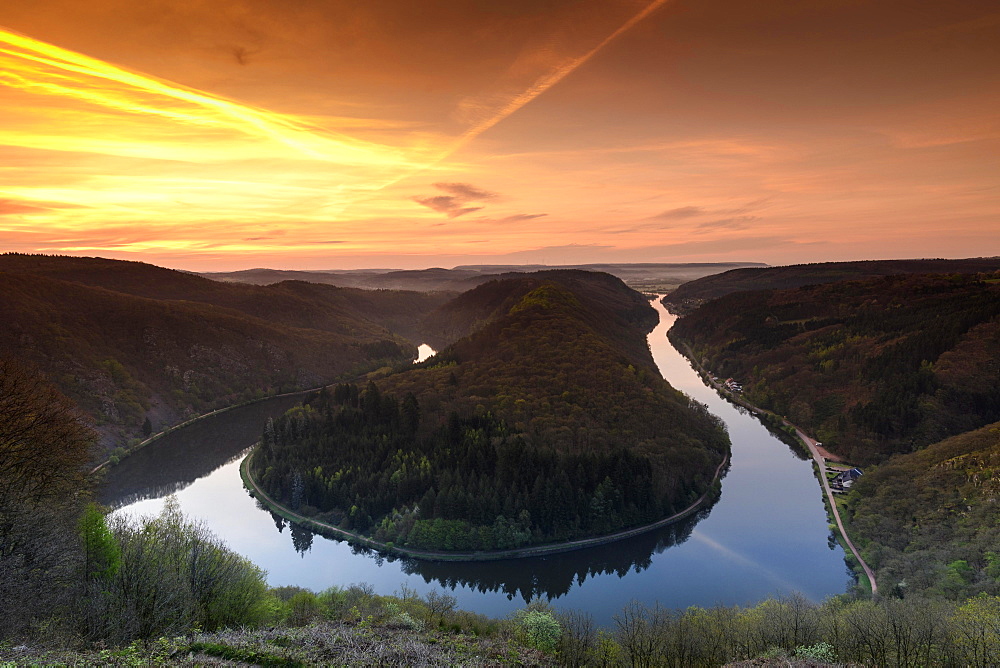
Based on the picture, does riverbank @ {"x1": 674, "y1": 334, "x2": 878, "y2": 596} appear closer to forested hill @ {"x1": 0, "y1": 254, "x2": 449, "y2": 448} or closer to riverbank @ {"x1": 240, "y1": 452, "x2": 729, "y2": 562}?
riverbank @ {"x1": 240, "y1": 452, "x2": 729, "y2": 562}

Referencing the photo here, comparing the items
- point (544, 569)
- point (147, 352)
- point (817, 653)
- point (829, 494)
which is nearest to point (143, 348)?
point (147, 352)

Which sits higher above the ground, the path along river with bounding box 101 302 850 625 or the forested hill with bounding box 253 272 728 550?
the forested hill with bounding box 253 272 728 550

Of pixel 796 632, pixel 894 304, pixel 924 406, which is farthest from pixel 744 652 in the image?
pixel 894 304

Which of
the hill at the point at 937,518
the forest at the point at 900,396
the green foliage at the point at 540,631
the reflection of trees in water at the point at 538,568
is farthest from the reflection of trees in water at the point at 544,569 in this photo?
the forest at the point at 900,396

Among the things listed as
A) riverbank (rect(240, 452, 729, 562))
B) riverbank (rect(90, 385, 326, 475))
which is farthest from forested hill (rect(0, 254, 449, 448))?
riverbank (rect(240, 452, 729, 562))

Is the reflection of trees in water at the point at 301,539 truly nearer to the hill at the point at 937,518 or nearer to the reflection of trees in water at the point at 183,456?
the reflection of trees in water at the point at 183,456

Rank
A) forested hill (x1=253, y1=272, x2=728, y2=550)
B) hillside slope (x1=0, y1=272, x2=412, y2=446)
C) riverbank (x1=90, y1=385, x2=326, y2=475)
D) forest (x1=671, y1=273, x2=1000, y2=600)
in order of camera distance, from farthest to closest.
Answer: hillside slope (x1=0, y1=272, x2=412, y2=446), riverbank (x1=90, y1=385, x2=326, y2=475), forested hill (x1=253, y1=272, x2=728, y2=550), forest (x1=671, y1=273, x2=1000, y2=600)

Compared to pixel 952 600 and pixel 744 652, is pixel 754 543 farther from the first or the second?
pixel 744 652
